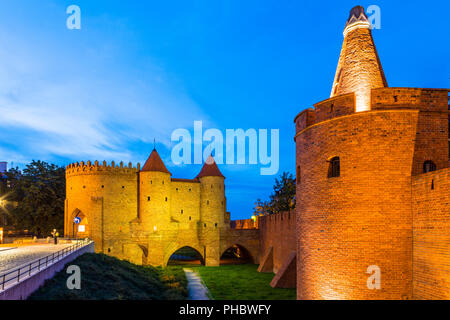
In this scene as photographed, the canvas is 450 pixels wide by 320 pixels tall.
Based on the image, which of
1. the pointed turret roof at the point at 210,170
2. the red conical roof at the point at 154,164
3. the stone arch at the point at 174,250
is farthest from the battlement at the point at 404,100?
the stone arch at the point at 174,250

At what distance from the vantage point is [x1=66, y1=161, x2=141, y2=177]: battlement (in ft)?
116

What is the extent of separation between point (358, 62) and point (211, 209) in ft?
90.7

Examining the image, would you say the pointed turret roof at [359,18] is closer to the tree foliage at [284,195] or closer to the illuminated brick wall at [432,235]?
the illuminated brick wall at [432,235]

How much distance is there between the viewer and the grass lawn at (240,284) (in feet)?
69.1

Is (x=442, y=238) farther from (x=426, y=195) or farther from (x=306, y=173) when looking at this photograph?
(x=306, y=173)

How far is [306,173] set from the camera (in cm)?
1388

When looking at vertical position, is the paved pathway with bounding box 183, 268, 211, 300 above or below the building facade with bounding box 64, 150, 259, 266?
below

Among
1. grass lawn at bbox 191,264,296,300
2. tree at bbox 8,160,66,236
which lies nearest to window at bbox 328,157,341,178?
grass lawn at bbox 191,264,296,300

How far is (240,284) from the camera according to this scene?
84.4 feet

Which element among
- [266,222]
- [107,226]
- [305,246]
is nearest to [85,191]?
[107,226]

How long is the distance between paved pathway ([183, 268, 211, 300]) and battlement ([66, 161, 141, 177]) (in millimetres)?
12266

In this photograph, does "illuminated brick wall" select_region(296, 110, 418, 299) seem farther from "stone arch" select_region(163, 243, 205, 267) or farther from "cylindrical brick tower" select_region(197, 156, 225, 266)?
"cylindrical brick tower" select_region(197, 156, 225, 266)

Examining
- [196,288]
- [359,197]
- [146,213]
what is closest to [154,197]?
[146,213]

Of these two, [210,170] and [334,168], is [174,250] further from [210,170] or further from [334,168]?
[334,168]
